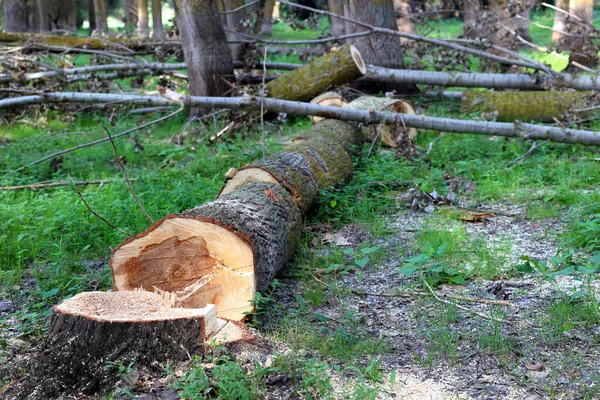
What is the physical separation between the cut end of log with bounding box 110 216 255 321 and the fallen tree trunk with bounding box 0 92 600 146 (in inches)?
128

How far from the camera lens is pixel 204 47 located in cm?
944

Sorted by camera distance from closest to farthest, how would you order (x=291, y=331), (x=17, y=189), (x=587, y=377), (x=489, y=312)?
(x=587, y=377) → (x=291, y=331) → (x=489, y=312) → (x=17, y=189)

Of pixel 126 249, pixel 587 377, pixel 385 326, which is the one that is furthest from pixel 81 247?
pixel 587 377

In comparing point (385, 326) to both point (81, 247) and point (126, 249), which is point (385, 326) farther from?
point (81, 247)

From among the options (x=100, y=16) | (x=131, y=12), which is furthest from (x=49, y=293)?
(x=131, y=12)

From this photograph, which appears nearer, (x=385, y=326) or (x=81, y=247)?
(x=385, y=326)

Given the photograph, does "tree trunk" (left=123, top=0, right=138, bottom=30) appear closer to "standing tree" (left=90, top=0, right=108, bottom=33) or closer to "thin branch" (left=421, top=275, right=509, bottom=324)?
"standing tree" (left=90, top=0, right=108, bottom=33)

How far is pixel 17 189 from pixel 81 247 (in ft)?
6.36

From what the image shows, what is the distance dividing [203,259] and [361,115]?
Result: 13.0ft

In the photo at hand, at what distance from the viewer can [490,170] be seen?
705 cm

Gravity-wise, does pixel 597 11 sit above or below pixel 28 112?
above

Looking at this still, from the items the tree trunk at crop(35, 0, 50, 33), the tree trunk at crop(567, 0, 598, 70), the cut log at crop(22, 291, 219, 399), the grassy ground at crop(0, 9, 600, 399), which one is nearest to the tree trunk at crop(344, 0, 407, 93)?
the grassy ground at crop(0, 9, 600, 399)

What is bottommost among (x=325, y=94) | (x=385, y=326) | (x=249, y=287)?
(x=385, y=326)

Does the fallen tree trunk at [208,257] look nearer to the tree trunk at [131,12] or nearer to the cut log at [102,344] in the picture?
the cut log at [102,344]
